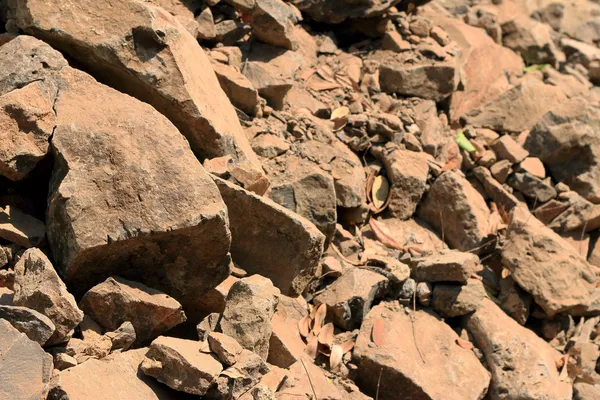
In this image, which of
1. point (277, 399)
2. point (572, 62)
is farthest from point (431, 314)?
point (572, 62)

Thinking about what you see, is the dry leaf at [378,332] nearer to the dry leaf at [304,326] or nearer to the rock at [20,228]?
the dry leaf at [304,326]

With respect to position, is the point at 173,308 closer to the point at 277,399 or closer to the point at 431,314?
the point at 277,399

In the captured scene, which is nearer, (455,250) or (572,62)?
(455,250)

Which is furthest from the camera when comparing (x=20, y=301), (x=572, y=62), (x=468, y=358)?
(x=572, y=62)

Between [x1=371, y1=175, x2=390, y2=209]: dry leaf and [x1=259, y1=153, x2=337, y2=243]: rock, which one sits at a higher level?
[x1=259, y1=153, x2=337, y2=243]: rock

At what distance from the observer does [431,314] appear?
4133 millimetres

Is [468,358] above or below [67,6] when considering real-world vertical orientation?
below

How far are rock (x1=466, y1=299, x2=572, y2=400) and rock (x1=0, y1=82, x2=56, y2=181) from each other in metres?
2.23

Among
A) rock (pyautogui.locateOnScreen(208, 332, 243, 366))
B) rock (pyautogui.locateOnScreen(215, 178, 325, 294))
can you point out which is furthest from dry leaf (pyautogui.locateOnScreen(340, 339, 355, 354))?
rock (pyautogui.locateOnScreen(208, 332, 243, 366))

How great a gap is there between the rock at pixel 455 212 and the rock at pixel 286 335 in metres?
1.19

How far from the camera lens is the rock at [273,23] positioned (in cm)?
475

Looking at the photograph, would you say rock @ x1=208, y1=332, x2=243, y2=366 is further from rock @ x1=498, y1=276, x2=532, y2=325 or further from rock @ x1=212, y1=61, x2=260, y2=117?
rock @ x1=498, y1=276, x2=532, y2=325

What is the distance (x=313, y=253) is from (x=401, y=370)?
0.64m

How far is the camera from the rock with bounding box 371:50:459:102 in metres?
5.13
